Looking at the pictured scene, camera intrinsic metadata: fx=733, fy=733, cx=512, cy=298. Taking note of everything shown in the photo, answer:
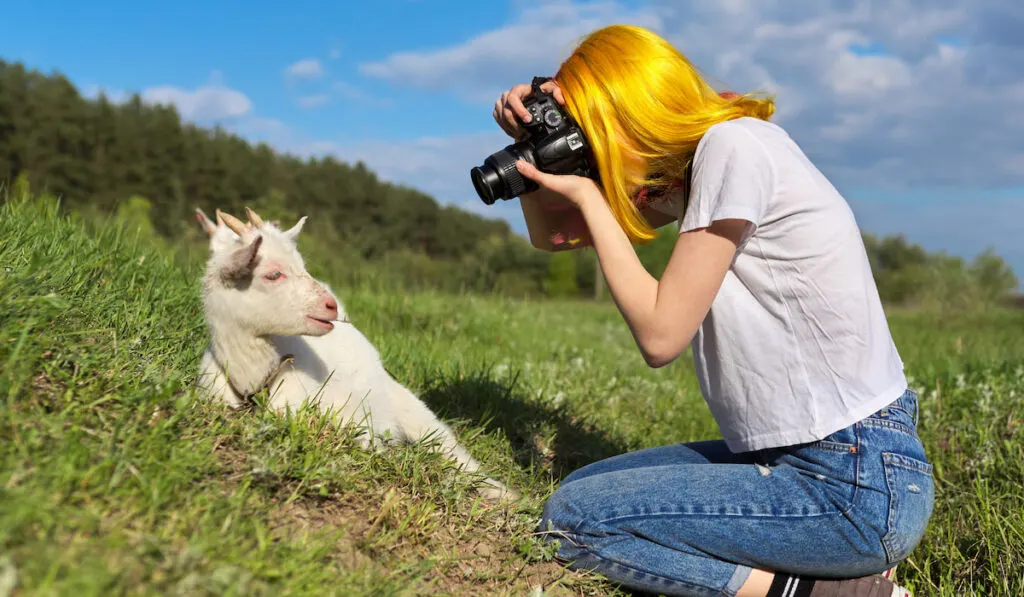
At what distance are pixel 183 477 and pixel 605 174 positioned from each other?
1.66 metres

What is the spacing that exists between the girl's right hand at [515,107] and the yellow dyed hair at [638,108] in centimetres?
9

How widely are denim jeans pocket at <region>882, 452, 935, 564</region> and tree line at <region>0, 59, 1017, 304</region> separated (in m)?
14.9

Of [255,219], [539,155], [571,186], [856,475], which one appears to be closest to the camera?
[856,475]

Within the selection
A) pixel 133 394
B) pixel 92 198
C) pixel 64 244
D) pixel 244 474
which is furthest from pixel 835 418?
pixel 92 198

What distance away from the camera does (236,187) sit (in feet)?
95.4

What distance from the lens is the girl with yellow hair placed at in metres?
2.35

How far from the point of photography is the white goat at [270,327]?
277 centimetres

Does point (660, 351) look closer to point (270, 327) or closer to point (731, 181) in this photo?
point (731, 181)

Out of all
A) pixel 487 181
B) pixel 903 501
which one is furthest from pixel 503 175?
pixel 903 501

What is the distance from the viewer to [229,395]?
2.86 m

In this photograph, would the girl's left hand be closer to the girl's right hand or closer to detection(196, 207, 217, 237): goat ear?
the girl's right hand

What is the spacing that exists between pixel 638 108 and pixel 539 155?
39cm

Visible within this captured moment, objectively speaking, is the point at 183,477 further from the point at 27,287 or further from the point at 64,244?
the point at 64,244

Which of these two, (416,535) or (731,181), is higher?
(731,181)
